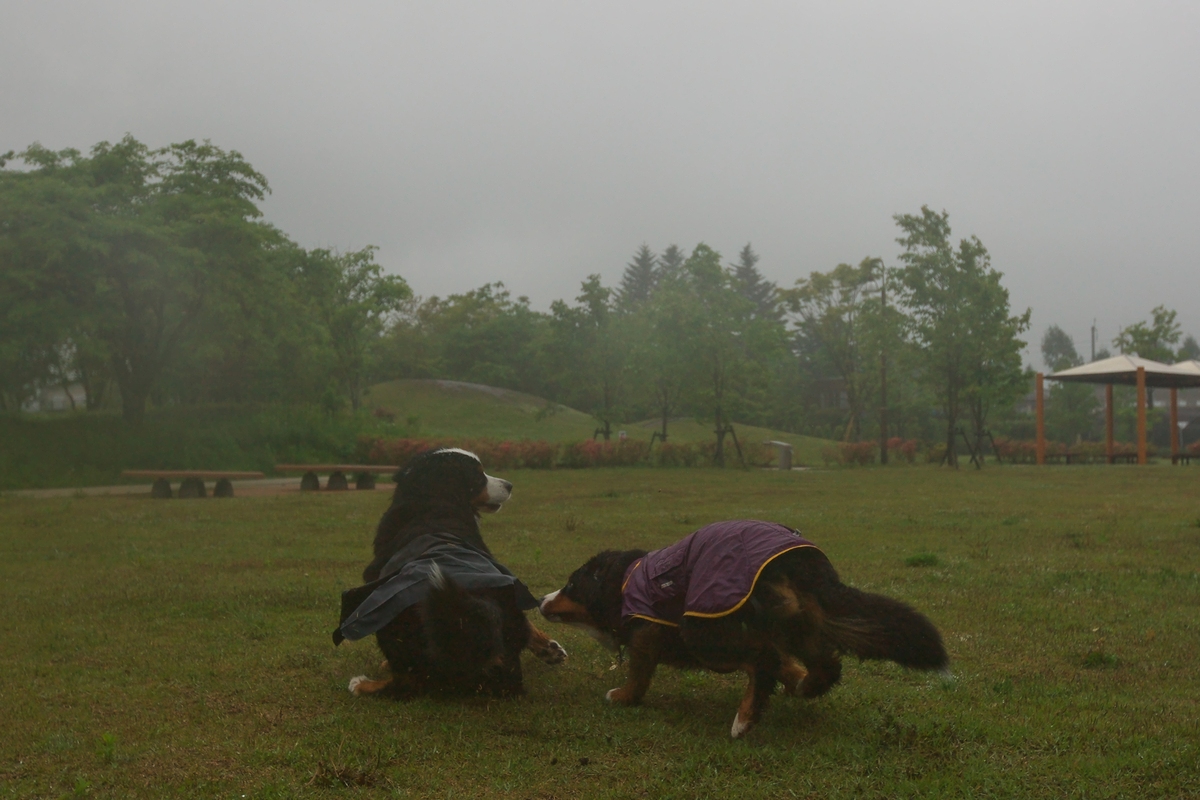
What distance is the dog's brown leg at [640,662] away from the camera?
4.40m

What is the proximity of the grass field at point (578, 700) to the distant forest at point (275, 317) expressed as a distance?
14.1 m

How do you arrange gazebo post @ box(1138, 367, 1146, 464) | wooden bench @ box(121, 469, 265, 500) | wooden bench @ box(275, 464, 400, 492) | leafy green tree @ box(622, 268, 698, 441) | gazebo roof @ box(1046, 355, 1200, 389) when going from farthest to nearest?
gazebo post @ box(1138, 367, 1146, 464) < gazebo roof @ box(1046, 355, 1200, 389) < leafy green tree @ box(622, 268, 698, 441) < wooden bench @ box(275, 464, 400, 492) < wooden bench @ box(121, 469, 265, 500)

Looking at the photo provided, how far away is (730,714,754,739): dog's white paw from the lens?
3.96 meters

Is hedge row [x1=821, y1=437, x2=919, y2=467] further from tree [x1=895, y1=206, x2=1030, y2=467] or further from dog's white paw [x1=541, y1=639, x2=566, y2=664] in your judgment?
dog's white paw [x1=541, y1=639, x2=566, y2=664]

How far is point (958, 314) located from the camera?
28.7 meters

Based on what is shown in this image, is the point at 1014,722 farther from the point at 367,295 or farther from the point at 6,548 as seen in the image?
the point at 367,295

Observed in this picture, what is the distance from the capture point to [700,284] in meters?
30.5

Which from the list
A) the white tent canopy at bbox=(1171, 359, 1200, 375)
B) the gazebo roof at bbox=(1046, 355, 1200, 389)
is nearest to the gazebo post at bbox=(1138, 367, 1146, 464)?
the gazebo roof at bbox=(1046, 355, 1200, 389)

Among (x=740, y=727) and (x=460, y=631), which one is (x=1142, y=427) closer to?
(x=740, y=727)

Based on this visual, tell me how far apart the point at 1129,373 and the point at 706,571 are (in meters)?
32.4

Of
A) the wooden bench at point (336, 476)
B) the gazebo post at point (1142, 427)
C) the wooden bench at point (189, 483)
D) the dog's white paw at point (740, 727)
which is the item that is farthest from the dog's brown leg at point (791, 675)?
the gazebo post at point (1142, 427)

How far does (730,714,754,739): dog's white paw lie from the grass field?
0.08m

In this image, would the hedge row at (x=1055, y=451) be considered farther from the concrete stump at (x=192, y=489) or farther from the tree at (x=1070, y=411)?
the concrete stump at (x=192, y=489)

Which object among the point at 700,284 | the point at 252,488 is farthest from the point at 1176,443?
the point at 252,488
